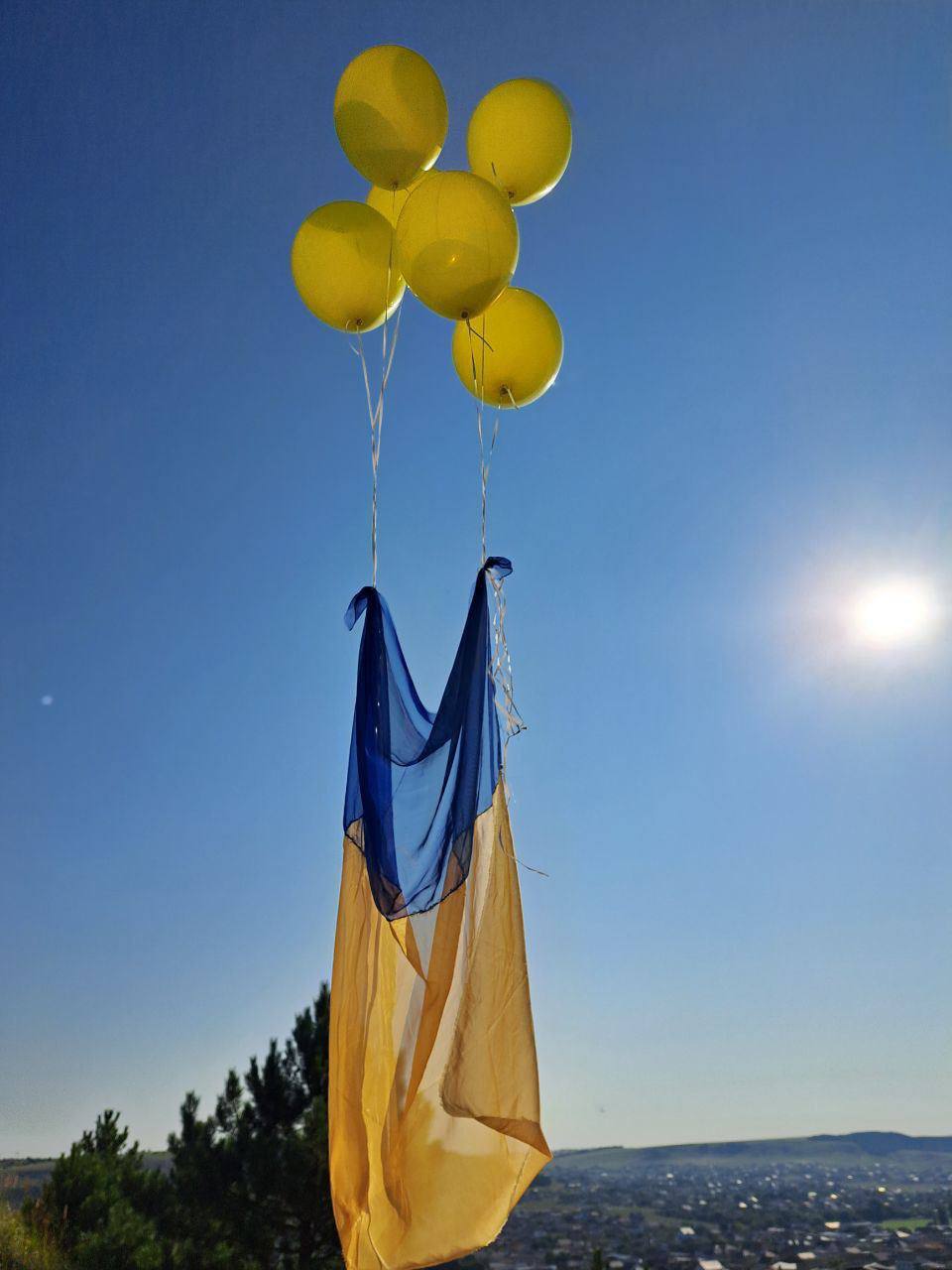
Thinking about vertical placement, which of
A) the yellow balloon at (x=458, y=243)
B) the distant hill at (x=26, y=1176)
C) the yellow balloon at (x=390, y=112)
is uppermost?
A: the yellow balloon at (x=390, y=112)

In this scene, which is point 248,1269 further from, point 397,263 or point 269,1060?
point 397,263

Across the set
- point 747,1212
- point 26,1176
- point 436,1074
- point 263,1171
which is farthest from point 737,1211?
point 436,1074

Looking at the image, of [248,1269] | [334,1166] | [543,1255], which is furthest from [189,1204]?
[334,1166]

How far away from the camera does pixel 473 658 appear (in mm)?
1830

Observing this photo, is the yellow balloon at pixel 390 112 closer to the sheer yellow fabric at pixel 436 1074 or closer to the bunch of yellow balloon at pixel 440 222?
the bunch of yellow balloon at pixel 440 222

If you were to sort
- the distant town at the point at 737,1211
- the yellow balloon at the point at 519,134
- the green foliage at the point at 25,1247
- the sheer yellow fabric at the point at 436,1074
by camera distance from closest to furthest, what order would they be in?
the sheer yellow fabric at the point at 436,1074, the yellow balloon at the point at 519,134, the green foliage at the point at 25,1247, the distant town at the point at 737,1211

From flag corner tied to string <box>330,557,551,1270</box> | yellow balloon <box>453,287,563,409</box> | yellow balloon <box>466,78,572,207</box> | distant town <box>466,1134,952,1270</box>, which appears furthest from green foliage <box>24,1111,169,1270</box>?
yellow balloon <box>466,78,572,207</box>

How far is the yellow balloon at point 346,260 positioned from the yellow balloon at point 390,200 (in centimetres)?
11

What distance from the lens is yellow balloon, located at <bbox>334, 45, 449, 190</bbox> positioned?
211 cm

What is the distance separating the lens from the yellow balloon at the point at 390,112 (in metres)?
2.11

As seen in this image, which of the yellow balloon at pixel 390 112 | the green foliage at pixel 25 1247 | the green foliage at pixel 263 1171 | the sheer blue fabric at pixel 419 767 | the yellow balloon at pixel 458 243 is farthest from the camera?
the green foliage at pixel 263 1171

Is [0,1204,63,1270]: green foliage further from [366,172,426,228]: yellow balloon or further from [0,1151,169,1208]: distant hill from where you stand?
[366,172,426,228]: yellow balloon

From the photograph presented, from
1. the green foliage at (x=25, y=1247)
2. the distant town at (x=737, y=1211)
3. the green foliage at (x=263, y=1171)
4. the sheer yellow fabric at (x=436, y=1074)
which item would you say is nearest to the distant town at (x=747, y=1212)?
the distant town at (x=737, y=1211)

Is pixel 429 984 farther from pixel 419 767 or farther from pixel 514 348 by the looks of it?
pixel 514 348
